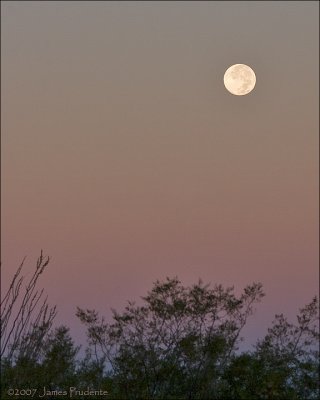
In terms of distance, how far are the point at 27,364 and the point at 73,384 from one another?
78.5 feet

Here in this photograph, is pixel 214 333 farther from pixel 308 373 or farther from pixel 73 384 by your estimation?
pixel 73 384

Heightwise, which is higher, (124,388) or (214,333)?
(214,333)

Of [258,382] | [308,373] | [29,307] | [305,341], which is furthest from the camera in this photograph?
[305,341]

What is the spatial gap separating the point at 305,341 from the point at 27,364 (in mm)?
27922

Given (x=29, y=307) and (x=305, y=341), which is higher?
(x=305, y=341)

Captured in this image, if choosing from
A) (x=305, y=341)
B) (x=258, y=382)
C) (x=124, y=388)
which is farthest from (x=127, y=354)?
(x=305, y=341)

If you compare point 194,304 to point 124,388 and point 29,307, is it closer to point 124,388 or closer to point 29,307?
point 124,388

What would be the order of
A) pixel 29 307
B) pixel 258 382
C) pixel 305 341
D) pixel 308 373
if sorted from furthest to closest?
pixel 305 341
pixel 308 373
pixel 258 382
pixel 29 307

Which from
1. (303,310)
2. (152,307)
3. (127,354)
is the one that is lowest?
(127,354)

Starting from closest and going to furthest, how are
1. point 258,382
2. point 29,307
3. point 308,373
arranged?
point 29,307 → point 258,382 → point 308,373

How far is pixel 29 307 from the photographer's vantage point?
10.1 metres

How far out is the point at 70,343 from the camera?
3547 centimetres

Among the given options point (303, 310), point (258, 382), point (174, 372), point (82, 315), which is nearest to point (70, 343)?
point (82, 315)

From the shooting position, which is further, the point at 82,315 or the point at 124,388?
the point at 82,315
